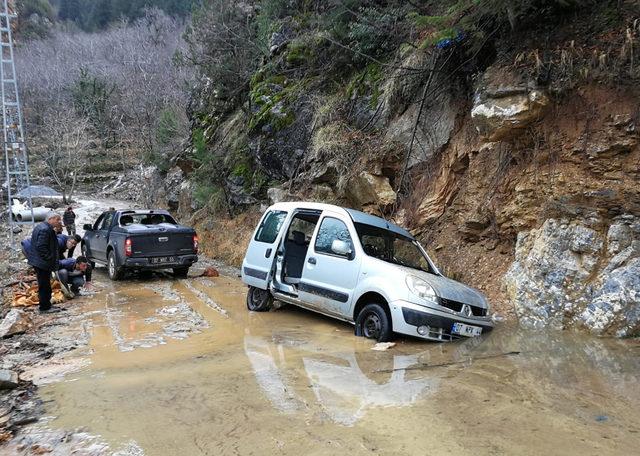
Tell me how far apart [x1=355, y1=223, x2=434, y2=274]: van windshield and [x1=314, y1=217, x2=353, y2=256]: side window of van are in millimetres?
217

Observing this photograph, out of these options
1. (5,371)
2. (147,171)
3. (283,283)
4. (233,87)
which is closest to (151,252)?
(283,283)

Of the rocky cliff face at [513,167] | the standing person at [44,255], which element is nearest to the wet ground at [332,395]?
the rocky cliff face at [513,167]

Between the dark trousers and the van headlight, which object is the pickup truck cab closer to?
the van headlight

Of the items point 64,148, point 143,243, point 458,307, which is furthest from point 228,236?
point 64,148

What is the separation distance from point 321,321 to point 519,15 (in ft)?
19.5

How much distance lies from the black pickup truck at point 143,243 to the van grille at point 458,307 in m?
7.83

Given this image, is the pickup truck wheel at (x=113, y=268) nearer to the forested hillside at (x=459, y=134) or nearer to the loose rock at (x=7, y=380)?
the forested hillside at (x=459, y=134)

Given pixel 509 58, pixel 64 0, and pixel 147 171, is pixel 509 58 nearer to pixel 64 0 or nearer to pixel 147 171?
pixel 147 171

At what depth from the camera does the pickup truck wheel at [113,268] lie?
1240 centimetres

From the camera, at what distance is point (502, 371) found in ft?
17.3

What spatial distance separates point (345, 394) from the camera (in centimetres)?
468

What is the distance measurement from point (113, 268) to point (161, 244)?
1444mm

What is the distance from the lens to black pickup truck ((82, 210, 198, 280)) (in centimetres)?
1203

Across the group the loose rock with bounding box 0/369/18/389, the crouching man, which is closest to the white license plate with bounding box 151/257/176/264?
the crouching man
